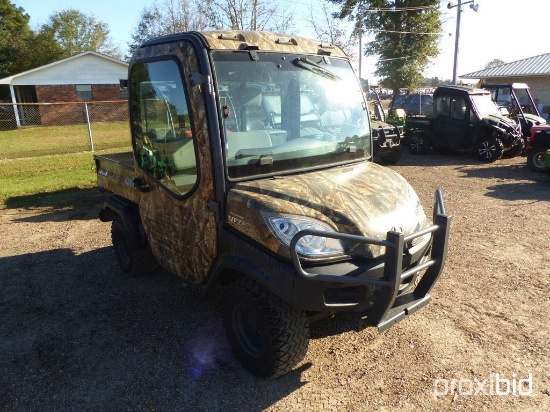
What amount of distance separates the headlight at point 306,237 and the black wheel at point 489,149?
10987mm

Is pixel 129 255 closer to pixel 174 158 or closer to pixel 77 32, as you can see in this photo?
pixel 174 158

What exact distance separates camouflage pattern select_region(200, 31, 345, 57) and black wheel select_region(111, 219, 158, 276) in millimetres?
2406

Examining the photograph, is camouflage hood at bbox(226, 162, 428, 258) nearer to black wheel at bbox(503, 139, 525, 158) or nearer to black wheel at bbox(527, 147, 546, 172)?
black wheel at bbox(527, 147, 546, 172)

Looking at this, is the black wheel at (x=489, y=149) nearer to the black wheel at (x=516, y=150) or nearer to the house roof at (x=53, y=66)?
the black wheel at (x=516, y=150)

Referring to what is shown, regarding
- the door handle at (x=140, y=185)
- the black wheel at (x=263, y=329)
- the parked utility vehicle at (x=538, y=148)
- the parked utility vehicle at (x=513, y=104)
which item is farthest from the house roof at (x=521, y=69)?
the black wheel at (x=263, y=329)

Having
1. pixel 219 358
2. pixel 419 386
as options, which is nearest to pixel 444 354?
pixel 419 386

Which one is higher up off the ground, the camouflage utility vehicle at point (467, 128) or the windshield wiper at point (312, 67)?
the windshield wiper at point (312, 67)

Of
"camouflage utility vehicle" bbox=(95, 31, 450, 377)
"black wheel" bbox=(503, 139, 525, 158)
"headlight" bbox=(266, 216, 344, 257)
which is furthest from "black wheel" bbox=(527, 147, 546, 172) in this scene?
"headlight" bbox=(266, 216, 344, 257)

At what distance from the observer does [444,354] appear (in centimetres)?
349

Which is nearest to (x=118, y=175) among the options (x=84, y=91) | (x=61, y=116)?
(x=61, y=116)

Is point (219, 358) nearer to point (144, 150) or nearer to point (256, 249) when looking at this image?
point (256, 249)

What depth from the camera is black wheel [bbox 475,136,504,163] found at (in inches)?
471

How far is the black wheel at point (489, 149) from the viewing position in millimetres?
11969

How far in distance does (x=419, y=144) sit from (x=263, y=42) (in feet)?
38.4
